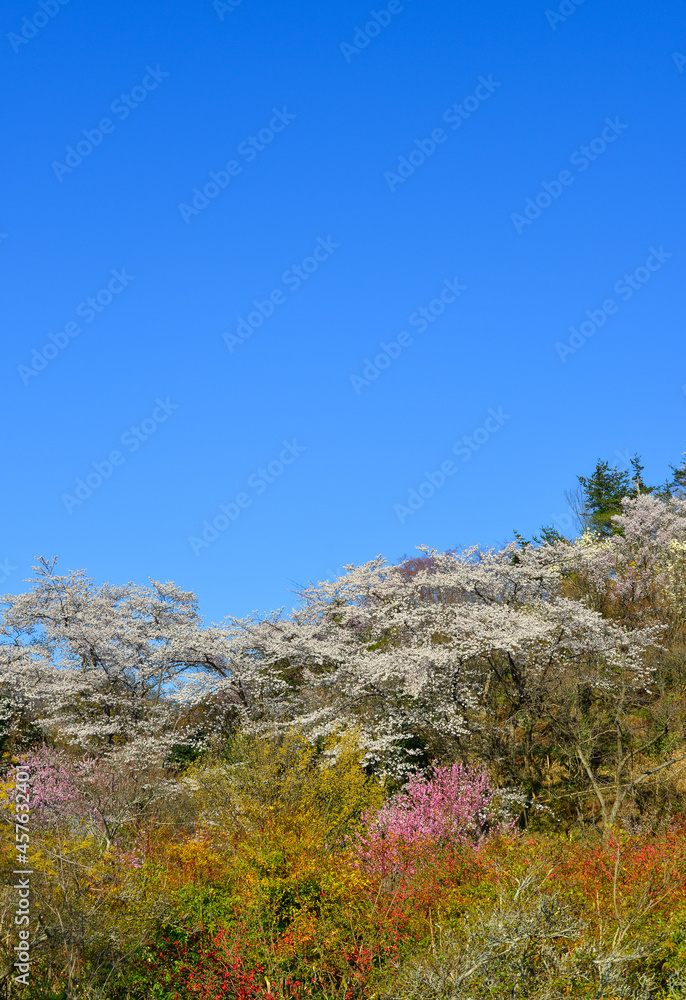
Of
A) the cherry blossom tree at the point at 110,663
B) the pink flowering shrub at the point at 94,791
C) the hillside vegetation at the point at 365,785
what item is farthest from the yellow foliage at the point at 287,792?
the cherry blossom tree at the point at 110,663

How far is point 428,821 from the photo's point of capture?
47.8 ft

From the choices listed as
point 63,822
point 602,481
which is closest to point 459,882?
point 63,822

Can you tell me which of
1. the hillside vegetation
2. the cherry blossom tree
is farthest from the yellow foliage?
the cherry blossom tree

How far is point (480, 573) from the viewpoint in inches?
891

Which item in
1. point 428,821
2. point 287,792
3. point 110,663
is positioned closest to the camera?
point 428,821

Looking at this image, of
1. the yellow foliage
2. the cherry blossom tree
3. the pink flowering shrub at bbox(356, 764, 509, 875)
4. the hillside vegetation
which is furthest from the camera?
the cherry blossom tree

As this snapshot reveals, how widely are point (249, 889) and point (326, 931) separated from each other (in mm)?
1567

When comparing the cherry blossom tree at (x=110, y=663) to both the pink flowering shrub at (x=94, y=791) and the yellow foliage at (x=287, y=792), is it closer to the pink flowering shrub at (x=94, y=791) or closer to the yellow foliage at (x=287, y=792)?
the pink flowering shrub at (x=94, y=791)

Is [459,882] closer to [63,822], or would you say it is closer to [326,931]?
[326,931]

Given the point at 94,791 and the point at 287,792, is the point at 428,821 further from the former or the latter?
the point at 94,791

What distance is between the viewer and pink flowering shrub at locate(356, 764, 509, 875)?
12.5m

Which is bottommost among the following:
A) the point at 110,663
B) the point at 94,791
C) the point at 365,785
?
the point at 365,785

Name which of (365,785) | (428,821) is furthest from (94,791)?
(428,821)

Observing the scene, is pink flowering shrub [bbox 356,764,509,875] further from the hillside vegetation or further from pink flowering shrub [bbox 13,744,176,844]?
pink flowering shrub [bbox 13,744,176,844]
